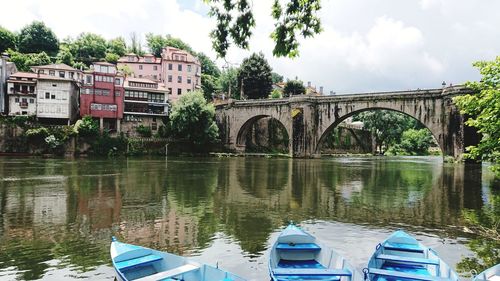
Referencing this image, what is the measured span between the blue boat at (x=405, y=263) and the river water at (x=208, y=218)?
1164 millimetres

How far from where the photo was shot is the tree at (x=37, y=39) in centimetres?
10162

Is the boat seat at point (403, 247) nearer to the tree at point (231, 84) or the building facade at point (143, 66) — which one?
the tree at point (231, 84)

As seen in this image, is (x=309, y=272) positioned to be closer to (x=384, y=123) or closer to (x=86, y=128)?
(x=86, y=128)

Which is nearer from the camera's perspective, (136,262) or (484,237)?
(136,262)

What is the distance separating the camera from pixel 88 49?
363 ft

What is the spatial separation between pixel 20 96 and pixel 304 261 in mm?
69995

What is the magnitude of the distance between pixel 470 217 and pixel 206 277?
13542mm

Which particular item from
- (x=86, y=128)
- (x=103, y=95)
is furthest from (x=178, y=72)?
(x=86, y=128)

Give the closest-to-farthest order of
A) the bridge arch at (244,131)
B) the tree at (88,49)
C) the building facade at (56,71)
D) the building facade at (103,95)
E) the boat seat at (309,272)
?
the boat seat at (309,272) < the building facade at (56,71) < the building facade at (103,95) < the bridge arch at (244,131) < the tree at (88,49)

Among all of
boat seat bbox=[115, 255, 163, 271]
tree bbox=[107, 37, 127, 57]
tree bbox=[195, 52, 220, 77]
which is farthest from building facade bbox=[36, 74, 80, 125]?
boat seat bbox=[115, 255, 163, 271]

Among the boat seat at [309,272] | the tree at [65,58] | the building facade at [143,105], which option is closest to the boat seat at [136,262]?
the boat seat at [309,272]

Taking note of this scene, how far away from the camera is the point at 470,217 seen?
1670cm

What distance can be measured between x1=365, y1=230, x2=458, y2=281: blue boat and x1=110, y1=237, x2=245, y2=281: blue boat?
10.1 feet

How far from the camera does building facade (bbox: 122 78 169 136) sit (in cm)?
7231
